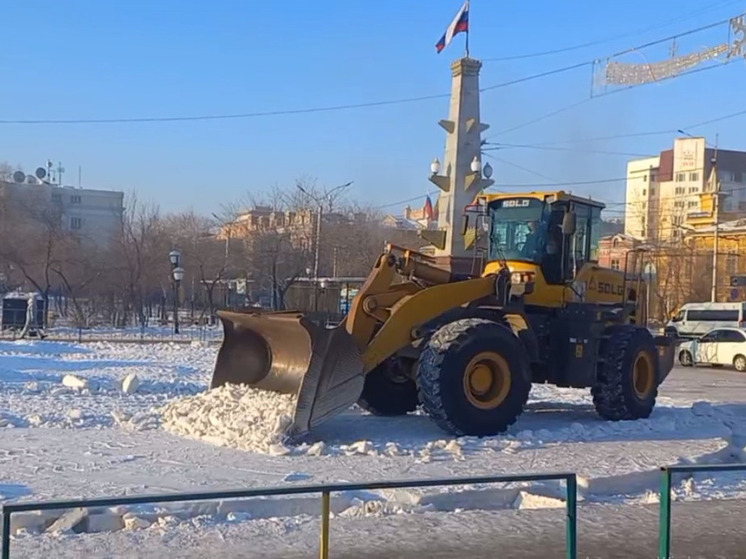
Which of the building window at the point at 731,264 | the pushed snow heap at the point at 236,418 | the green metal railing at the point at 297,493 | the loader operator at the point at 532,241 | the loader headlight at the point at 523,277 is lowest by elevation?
the pushed snow heap at the point at 236,418

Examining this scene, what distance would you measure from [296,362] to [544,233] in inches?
174

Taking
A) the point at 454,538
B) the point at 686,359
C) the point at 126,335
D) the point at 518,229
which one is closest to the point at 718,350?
the point at 686,359

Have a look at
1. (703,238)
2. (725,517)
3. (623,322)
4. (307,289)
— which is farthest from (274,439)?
(703,238)

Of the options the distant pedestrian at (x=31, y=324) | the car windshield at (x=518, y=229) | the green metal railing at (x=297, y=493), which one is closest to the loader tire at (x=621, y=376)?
the car windshield at (x=518, y=229)

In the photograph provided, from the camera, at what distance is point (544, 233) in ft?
50.2

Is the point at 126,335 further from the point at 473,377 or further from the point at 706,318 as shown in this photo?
the point at 473,377

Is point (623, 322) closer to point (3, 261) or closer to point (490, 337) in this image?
point (490, 337)

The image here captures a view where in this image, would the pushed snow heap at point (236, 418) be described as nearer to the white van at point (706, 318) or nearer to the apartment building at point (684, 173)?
the white van at point (706, 318)

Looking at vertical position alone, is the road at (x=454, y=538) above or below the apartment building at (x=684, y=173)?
below

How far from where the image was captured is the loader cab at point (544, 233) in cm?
1530

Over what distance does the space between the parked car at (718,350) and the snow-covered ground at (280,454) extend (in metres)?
18.8

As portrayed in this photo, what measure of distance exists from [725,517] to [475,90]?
31.3 m

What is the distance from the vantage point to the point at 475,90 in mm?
39312

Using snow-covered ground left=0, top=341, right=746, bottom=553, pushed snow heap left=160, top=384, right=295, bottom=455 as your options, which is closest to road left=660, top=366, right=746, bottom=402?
snow-covered ground left=0, top=341, right=746, bottom=553
